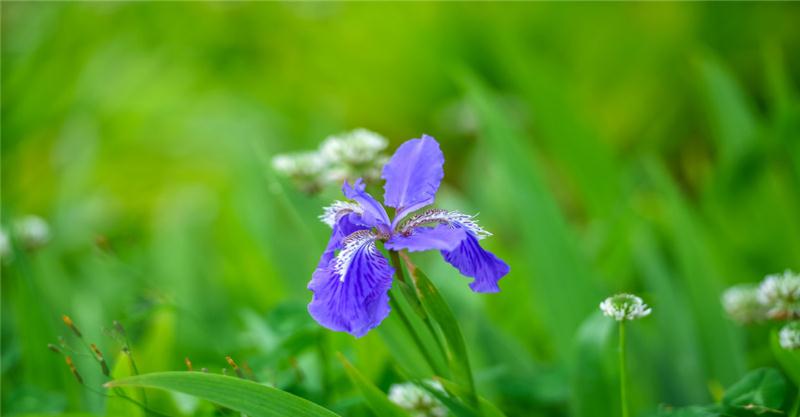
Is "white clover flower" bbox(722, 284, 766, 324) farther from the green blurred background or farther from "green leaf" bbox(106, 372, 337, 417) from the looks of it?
"green leaf" bbox(106, 372, 337, 417)

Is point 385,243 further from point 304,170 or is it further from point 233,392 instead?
point 304,170

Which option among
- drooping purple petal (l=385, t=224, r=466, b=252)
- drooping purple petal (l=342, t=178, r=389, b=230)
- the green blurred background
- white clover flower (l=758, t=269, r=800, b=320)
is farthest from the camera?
the green blurred background

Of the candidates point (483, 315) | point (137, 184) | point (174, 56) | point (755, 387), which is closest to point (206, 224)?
point (137, 184)

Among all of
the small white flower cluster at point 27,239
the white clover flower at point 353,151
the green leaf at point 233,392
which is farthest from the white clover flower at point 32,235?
the green leaf at point 233,392

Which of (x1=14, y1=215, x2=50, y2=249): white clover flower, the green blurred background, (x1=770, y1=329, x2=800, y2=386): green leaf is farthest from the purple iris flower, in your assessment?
(x1=14, y1=215, x2=50, y2=249): white clover flower

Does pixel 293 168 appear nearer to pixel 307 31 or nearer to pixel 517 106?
pixel 517 106

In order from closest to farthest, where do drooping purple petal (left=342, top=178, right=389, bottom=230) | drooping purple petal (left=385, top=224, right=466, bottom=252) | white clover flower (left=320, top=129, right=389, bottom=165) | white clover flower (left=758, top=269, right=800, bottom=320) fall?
drooping purple petal (left=385, top=224, right=466, bottom=252), drooping purple petal (left=342, top=178, right=389, bottom=230), white clover flower (left=758, top=269, right=800, bottom=320), white clover flower (left=320, top=129, right=389, bottom=165)
